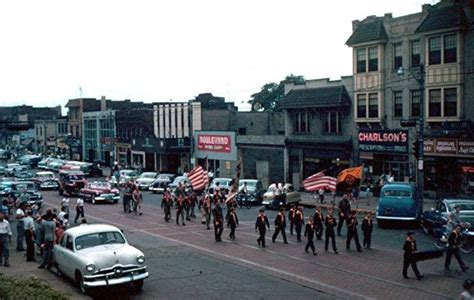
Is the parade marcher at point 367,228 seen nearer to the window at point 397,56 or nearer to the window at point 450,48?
the window at point 450,48

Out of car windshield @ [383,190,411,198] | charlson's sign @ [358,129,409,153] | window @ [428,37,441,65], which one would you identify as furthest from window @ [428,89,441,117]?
car windshield @ [383,190,411,198]

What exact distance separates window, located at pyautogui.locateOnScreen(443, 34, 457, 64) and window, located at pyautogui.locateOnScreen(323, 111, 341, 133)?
412 inches

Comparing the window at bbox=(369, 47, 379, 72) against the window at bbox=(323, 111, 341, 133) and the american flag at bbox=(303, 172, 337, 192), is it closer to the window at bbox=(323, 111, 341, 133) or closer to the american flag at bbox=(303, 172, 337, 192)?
the window at bbox=(323, 111, 341, 133)

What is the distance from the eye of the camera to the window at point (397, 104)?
41375mm

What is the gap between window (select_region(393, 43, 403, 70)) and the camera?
135 ft

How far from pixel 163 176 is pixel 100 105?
168 feet

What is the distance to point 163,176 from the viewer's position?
2078 inches

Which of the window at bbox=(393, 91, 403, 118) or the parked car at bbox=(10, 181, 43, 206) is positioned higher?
the window at bbox=(393, 91, 403, 118)

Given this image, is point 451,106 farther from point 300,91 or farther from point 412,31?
point 300,91

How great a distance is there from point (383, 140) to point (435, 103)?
4562 millimetres

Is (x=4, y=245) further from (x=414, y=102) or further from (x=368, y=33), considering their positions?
(x=368, y=33)

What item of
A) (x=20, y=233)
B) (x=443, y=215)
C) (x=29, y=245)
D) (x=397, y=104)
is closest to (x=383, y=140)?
(x=397, y=104)

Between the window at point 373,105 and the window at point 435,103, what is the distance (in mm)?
4784

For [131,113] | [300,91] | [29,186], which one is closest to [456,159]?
[300,91]
